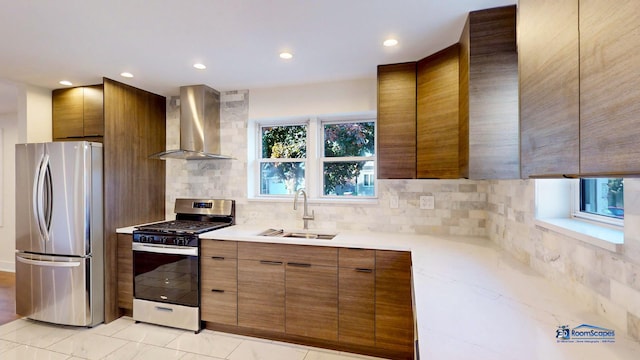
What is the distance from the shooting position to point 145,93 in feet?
10.6

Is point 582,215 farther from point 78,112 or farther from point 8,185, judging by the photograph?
point 8,185

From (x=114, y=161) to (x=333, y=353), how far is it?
8.79ft

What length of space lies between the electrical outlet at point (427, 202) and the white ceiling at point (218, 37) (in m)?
1.20

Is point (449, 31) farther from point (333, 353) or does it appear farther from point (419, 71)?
point (333, 353)

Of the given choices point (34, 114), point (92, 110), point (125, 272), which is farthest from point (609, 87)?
point (34, 114)

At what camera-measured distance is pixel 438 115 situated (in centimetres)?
Result: 219

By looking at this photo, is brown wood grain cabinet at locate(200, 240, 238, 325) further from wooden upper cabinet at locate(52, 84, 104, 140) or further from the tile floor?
wooden upper cabinet at locate(52, 84, 104, 140)

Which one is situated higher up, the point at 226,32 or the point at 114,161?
the point at 226,32

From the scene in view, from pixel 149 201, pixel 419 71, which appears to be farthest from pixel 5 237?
pixel 419 71

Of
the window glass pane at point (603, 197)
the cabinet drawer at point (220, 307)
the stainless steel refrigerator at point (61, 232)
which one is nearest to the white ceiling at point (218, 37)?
the stainless steel refrigerator at point (61, 232)

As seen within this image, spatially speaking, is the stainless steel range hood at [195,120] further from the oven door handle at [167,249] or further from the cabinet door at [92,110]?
the oven door handle at [167,249]

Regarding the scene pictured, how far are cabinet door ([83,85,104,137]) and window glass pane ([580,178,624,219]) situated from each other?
381 cm

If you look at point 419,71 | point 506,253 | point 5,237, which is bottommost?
point 5,237

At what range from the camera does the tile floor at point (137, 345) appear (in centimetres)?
228
